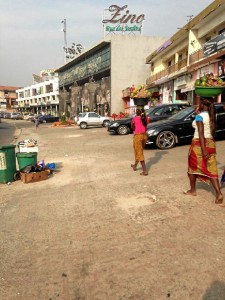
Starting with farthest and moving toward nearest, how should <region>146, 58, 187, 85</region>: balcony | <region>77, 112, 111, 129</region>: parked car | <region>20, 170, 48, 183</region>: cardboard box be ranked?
<region>77, 112, 111, 129</region>: parked car < <region>146, 58, 187, 85</region>: balcony < <region>20, 170, 48, 183</region>: cardboard box

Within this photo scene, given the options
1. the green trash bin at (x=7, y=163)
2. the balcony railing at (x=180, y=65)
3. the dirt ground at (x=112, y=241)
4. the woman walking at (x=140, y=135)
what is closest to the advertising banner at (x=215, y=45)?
the balcony railing at (x=180, y=65)

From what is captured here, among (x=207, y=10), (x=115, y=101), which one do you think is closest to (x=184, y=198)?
(x=207, y=10)

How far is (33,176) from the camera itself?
6.81 meters

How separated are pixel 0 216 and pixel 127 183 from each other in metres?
2.67

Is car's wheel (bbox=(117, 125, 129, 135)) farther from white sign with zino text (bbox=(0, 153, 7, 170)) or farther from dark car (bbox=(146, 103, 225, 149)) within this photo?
white sign with zino text (bbox=(0, 153, 7, 170))

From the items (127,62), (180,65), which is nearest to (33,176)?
(180,65)

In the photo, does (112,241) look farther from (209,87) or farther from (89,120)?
(89,120)

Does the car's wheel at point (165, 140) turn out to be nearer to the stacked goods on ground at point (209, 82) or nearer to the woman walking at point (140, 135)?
the woman walking at point (140, 135)

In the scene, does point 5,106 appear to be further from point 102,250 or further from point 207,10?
point 102,250

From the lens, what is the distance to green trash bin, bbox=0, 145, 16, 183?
6590 mm

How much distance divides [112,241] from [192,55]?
69.5 feet

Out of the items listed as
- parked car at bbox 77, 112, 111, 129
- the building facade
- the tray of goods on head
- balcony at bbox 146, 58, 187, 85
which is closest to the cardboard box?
the tray of goods on head

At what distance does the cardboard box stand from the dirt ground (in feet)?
1.01

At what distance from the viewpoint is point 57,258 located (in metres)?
3.26
